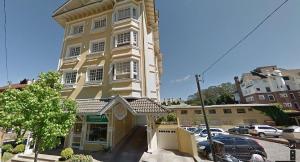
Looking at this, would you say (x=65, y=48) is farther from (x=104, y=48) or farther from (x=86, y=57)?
(x=104, y=48)

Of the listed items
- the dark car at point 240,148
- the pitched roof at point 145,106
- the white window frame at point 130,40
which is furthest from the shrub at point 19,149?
the dark car at point 240,148

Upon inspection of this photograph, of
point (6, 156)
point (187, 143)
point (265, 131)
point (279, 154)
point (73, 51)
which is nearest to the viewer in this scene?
point (6, 156)

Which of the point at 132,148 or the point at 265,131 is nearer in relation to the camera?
the point at 132,148

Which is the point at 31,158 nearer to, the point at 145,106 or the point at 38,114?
the point at 38,114

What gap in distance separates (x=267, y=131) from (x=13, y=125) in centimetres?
3397

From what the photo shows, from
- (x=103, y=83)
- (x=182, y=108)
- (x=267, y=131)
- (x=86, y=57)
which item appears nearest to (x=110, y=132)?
(x=103, y=83)

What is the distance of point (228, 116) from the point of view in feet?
127

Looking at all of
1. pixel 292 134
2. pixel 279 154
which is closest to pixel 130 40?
pixel 279 154

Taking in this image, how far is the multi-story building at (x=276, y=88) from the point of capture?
168 ft

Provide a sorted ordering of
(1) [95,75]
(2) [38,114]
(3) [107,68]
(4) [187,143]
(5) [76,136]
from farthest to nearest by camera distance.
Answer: (1) [95,75] → (3) [107,68] → (5) [76,136] → (4) [187,143] → (2) [38,114]

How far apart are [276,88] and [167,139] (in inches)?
2284

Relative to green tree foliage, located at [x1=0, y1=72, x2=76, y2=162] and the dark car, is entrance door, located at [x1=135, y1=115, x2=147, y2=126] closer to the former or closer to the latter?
the dark car

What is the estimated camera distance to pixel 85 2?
21.1m

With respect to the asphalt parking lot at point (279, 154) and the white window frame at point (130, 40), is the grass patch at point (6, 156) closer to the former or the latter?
the white window frame at point (130, 40)
